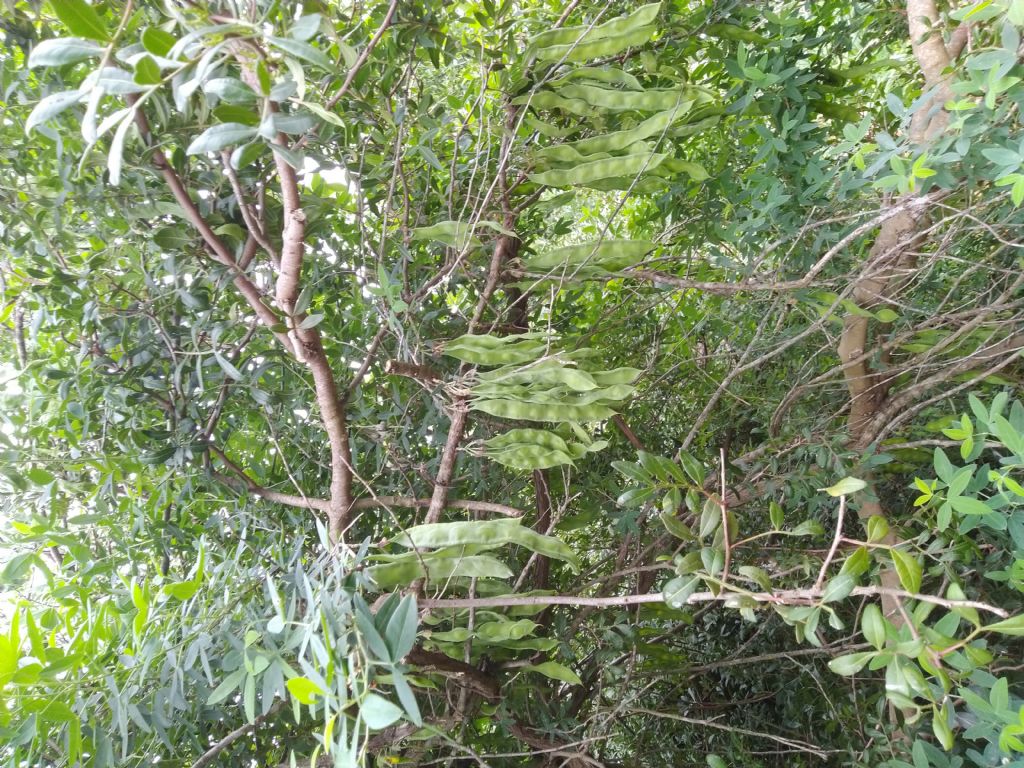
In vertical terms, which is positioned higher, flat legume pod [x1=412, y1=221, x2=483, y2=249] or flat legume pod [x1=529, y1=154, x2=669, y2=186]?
flat legume pod [x1=529, y1=154, x2=669, y2=186]

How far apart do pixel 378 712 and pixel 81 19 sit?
0.46 metres

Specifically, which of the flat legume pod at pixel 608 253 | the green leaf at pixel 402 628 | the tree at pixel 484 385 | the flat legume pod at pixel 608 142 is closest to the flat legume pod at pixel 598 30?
the tree at pixel 484 385

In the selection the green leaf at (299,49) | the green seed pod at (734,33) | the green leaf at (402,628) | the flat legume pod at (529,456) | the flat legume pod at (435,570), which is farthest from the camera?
the green seed pod at (734,33)

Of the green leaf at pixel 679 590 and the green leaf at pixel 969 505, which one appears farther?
the green leaf at pixel 969 505

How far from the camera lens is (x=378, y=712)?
16.7 inches

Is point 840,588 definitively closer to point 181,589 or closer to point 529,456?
point 529,456

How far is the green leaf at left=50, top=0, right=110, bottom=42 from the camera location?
42cm

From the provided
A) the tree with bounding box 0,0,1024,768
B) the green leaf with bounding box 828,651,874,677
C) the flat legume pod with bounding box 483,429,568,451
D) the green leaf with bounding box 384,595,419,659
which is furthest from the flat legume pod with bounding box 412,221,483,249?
the green leaf with bounding box 828,651,874,677

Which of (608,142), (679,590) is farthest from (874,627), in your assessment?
(608,142)

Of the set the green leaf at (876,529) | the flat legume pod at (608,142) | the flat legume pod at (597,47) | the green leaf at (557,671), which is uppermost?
the flat legume pod at (597,47)

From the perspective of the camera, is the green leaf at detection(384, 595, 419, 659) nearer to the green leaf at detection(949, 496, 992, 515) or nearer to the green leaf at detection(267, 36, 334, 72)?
the green leaf at detection(267, 36, 334, 72)

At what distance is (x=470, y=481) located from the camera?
1.14 m

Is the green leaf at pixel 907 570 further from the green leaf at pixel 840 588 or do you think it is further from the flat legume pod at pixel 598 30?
the flat legume pod at pixel 598 30

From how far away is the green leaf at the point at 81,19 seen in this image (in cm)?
42
